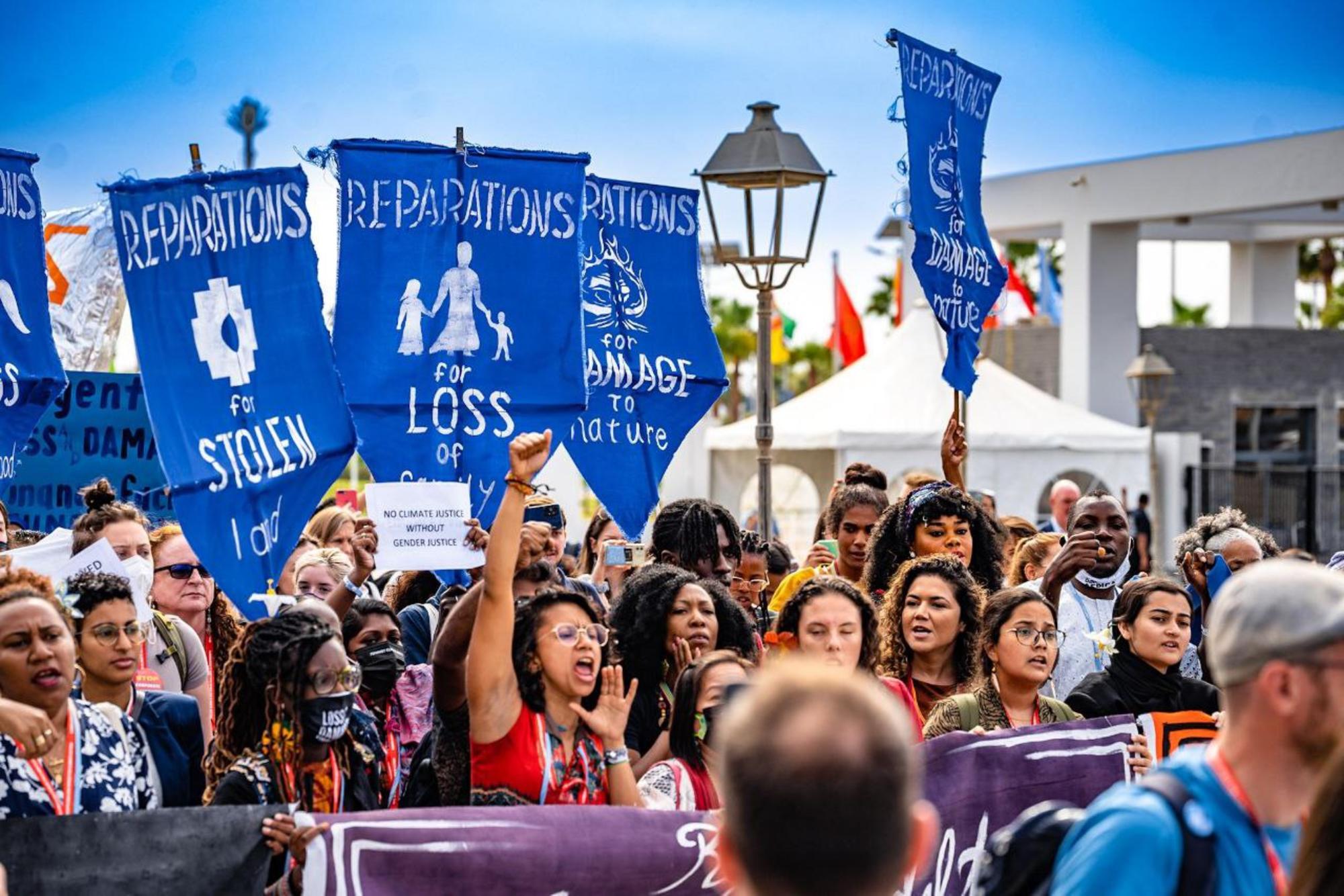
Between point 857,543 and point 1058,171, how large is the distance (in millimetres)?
22753

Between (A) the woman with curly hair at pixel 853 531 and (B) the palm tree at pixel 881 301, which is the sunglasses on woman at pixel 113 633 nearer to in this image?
(A) the woman with curly hair at pixel 853 531

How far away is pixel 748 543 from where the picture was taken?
7.52 metres

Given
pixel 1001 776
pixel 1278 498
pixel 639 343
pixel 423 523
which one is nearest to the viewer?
pixel 1001 776

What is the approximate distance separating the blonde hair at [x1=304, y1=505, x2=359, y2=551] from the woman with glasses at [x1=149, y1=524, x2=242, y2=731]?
1.69 meters

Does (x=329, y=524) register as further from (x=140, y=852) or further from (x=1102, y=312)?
(x=1102, y=312)

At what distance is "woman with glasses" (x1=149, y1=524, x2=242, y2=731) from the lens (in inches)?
241

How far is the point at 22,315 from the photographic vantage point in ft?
21.5

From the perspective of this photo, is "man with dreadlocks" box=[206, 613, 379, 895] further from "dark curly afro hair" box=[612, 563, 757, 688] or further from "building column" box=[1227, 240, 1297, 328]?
"building column" box=[1227, 240, 1297, 328]

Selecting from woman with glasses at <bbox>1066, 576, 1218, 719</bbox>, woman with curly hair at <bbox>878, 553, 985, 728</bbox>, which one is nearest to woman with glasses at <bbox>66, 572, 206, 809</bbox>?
woman with curly hair at <bbox>878, 553, 985, 728</bbox>

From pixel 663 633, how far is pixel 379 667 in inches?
36.7

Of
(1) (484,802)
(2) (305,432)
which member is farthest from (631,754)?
(2) (305,432)

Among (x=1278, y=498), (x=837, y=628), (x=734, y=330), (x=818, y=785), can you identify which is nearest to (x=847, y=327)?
(x=1278, y=498)

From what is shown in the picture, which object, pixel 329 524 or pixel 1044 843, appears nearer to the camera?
pixel 1044 843

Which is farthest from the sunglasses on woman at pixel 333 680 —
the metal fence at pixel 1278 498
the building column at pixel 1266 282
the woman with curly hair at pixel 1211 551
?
the building column at pixel 1266 282
